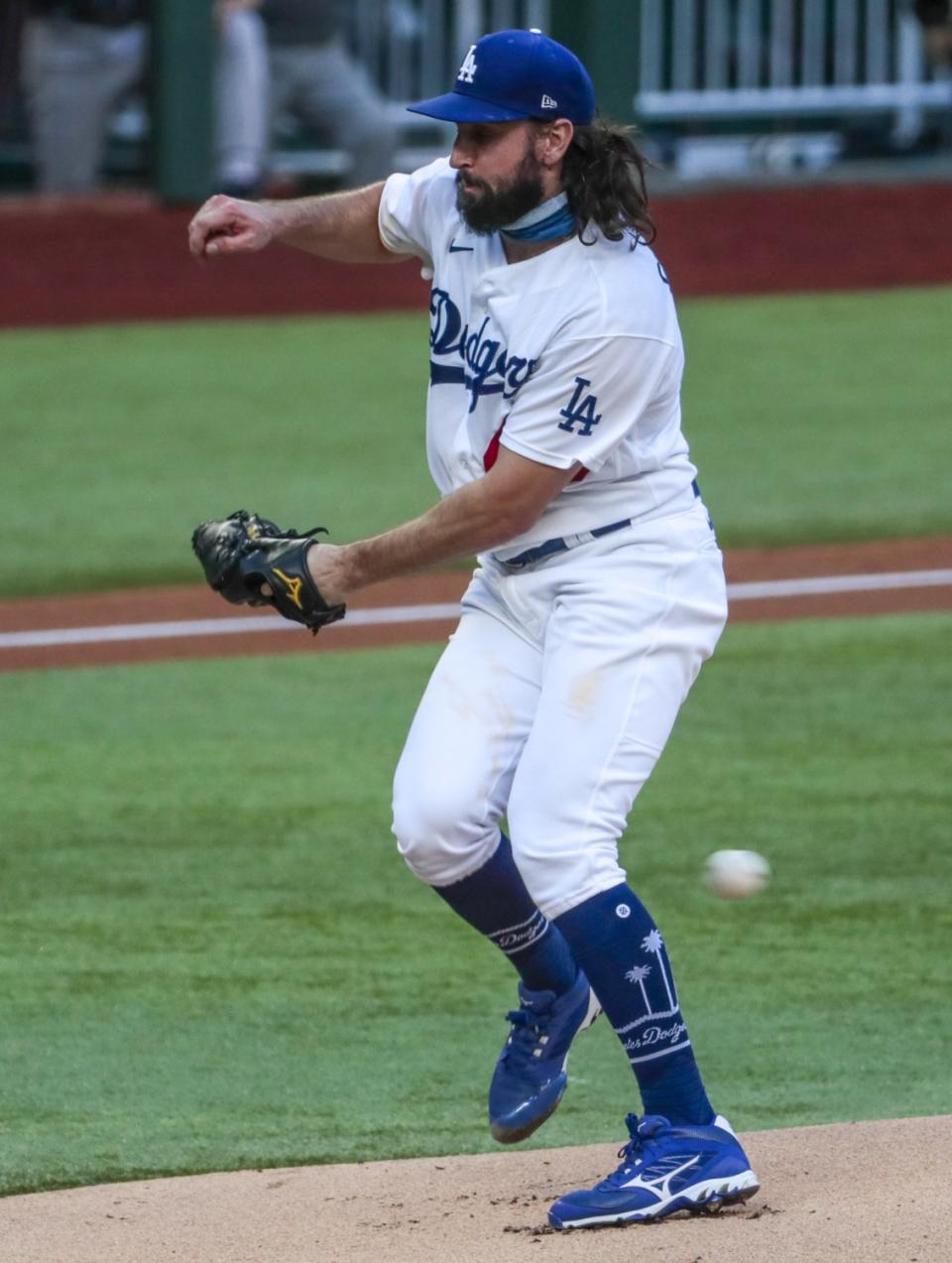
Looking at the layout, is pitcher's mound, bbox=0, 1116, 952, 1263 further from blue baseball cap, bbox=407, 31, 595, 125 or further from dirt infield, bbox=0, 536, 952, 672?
dirt infield, bbox=0, 536, 952, 672

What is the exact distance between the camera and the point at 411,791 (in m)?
4.04

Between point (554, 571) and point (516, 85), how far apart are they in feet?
2.72

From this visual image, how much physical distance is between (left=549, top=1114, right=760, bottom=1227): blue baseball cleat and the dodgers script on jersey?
1046 mm

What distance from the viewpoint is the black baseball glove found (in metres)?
3.96

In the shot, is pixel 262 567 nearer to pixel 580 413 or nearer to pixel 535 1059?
pixel 580 413

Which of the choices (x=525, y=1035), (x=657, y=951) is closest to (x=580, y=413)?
(x=657, y=951)

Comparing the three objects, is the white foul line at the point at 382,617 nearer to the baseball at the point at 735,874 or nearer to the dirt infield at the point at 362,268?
the baseball at the point at 735,874

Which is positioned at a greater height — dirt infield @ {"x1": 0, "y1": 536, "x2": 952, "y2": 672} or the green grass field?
dirt infield @ {"x1": 0, "y1": 536, "x2": 952, "y2": 672}

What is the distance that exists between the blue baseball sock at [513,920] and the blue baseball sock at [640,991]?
1.17 feet

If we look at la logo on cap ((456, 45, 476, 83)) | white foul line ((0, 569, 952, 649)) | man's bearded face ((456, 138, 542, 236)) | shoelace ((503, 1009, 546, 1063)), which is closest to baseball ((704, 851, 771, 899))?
shoelace ((503, 1009, 546, 1063))

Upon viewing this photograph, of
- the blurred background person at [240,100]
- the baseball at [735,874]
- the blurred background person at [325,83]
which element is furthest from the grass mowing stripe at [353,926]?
the blurred background person at [325,83]

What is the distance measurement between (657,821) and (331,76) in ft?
29.9

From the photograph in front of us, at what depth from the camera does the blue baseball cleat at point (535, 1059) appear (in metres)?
Result: 4.16

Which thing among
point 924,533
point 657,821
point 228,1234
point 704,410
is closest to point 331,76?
point 704,410
